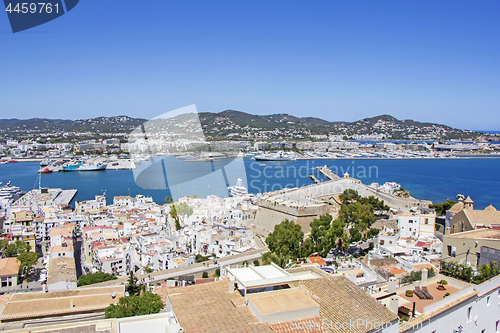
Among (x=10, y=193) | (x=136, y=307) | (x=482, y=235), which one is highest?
(x=482, y=235)

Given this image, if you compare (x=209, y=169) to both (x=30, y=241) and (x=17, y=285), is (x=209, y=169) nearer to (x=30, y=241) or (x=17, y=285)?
(x=30, y=241)

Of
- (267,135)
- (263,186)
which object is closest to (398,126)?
(267,135)

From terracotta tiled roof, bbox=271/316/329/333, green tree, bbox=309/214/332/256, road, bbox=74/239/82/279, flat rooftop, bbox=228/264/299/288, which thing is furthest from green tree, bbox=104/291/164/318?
road, bbox=74/239/82/279

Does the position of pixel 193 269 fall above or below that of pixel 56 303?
below

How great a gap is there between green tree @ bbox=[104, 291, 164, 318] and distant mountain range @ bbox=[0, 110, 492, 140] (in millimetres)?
47675

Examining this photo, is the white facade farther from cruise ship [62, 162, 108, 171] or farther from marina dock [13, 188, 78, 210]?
cruise ship [62, 162, 108, 171]

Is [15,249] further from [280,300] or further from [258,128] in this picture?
[258,128]

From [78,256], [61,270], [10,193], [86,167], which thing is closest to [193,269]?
[61,270]

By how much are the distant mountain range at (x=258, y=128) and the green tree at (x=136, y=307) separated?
4767cm

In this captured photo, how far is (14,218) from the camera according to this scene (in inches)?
437

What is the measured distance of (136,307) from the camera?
3.44 meters

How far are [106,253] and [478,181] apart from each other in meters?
Result: 22.6

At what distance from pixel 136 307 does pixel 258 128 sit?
6090cm

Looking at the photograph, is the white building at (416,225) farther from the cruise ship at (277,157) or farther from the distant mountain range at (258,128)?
the distant mountain range at (258,128)
